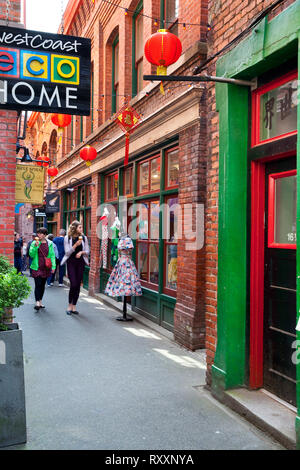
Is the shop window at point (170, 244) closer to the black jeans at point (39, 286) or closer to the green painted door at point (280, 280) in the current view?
the black jeans at point (39, 286)

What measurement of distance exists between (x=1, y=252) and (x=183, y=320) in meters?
2.92

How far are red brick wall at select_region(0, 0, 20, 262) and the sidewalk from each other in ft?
5.64

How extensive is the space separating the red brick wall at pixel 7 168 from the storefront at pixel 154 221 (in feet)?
9.53

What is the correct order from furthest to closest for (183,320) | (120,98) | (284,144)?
(120,98)
(183,320)
(284,144)

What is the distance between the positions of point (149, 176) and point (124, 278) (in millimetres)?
2254

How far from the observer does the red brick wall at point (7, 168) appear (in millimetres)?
5395

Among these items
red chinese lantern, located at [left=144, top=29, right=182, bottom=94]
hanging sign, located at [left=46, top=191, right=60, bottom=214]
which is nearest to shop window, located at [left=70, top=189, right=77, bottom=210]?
hanging sign, located at [left=46, top=191, right=60, bottom=214]

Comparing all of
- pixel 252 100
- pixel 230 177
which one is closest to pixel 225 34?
pixel 252 100

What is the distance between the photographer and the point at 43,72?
5.01m

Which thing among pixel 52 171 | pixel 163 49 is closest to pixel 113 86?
pixel 163 49

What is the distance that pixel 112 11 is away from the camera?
1071 centimetres

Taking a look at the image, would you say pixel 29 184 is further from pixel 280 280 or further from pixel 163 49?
pixel 280 280

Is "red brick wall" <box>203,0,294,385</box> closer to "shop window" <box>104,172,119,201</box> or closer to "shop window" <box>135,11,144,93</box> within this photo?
"shop window" <box>135,11,144,93</box>
